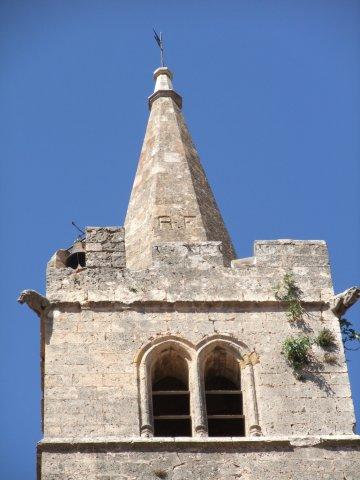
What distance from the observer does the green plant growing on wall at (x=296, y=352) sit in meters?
24.0

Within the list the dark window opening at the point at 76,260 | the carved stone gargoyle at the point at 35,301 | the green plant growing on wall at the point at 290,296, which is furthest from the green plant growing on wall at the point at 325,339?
the dark window opening at the point at 76,260

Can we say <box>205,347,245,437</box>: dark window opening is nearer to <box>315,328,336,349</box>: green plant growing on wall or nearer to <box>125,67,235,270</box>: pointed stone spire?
<box>315,328,336,349</box>: green plant growing on wall

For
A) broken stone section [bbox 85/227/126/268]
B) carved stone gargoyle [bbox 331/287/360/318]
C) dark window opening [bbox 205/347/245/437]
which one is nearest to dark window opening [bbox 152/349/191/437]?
dark window opening [bbox 205/347/245/437]

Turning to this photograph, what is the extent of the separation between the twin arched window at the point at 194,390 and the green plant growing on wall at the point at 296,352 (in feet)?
1.90

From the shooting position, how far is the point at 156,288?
24.6m

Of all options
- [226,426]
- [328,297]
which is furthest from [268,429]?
[328,297]

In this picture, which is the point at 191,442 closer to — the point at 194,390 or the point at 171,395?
the point at 194,390

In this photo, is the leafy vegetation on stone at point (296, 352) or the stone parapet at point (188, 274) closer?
the leafy vegetation on stone at point (296, 352)

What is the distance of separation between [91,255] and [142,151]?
377cm

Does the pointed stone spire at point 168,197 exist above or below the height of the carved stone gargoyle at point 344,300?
above

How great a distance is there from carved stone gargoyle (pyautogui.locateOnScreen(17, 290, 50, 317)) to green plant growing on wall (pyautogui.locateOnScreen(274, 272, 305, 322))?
3.15 meters

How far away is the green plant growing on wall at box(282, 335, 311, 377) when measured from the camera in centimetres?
2397

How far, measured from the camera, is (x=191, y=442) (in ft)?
74.7

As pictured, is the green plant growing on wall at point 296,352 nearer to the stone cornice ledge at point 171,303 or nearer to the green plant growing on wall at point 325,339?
the green plant growing on wall at point 325,339
